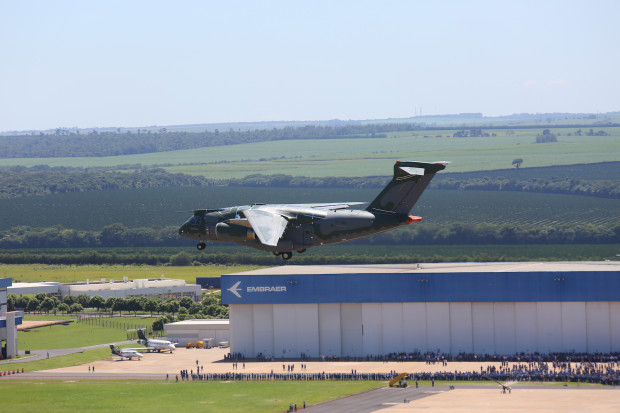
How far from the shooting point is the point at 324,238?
7406 cm

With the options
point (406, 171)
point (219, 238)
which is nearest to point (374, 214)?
point (406, 171)

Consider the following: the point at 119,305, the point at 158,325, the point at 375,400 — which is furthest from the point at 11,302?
the point at 375,400

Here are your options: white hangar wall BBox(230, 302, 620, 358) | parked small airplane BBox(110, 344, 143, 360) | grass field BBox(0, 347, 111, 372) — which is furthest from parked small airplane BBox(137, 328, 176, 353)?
white hangar wall BBox(230, 302, 620, 358)

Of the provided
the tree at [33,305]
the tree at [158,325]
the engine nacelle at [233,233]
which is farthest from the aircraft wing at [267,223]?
the tree at [33,305]

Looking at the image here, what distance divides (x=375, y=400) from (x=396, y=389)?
7.30 meters

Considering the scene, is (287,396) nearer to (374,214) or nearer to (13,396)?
(13,396)

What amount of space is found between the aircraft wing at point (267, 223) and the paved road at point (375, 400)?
1445 inches

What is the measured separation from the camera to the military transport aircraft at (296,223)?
73312mm

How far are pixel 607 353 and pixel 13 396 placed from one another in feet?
232

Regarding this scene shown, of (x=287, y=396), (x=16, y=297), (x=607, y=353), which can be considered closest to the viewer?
(x=287, y=396)

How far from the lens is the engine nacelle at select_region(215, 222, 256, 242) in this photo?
246 ft

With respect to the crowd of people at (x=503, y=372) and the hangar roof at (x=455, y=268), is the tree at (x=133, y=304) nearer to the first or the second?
the hangar roof at (x=455, y=268)

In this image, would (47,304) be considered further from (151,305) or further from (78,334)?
(78,334)

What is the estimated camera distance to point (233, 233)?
7638cm
